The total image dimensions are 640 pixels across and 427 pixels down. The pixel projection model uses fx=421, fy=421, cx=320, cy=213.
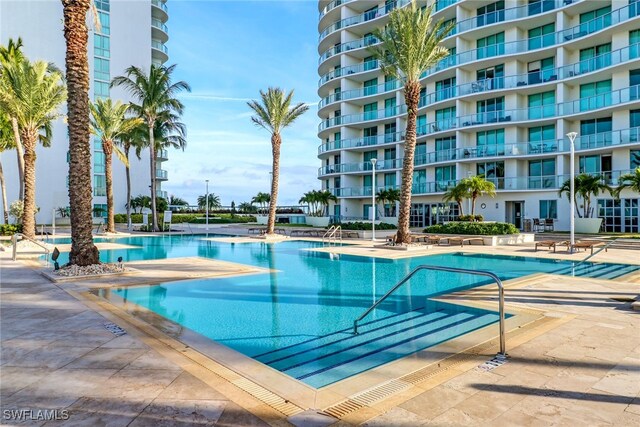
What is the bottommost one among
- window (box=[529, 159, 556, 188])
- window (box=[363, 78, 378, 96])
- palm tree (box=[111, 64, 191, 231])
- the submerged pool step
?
the submerged pool step

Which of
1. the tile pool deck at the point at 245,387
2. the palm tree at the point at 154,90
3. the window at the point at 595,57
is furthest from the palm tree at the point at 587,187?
the palm tree at the point at 154,90

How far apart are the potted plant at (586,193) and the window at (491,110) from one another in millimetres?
8107

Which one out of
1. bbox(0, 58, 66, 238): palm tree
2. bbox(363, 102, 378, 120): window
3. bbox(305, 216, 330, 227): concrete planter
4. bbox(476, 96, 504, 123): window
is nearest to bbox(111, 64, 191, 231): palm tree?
bbox(0, 58, 66, 238): palm tree

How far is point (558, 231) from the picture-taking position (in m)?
32.0

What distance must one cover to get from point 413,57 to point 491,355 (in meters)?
20.3

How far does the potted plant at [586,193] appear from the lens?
91.7 feet

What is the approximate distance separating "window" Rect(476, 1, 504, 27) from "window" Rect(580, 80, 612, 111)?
8.97 m

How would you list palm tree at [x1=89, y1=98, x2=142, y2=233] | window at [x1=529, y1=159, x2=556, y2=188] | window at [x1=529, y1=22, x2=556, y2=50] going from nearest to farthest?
1. window at [x1=529, y1=159, x2=556, y2=188]
2. window at [x1=529, y1=22, x2=556, y2=50]
3. palm tree at [x1=89, y1=98, x2=142, y2=233]

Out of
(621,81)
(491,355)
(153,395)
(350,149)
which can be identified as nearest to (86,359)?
(153,395)

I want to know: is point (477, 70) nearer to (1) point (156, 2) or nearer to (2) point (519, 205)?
(2) point (519, 205)

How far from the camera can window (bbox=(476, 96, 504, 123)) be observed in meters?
35.5

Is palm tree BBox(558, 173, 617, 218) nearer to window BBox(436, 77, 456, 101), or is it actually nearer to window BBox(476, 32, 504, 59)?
window BBox(476, 32, 504, 59)

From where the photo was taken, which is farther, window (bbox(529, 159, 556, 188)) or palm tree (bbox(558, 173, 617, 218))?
window (bbox(529, 159, 556, 188))

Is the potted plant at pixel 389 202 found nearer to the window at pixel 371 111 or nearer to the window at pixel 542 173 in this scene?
the window at pixel 371 111
